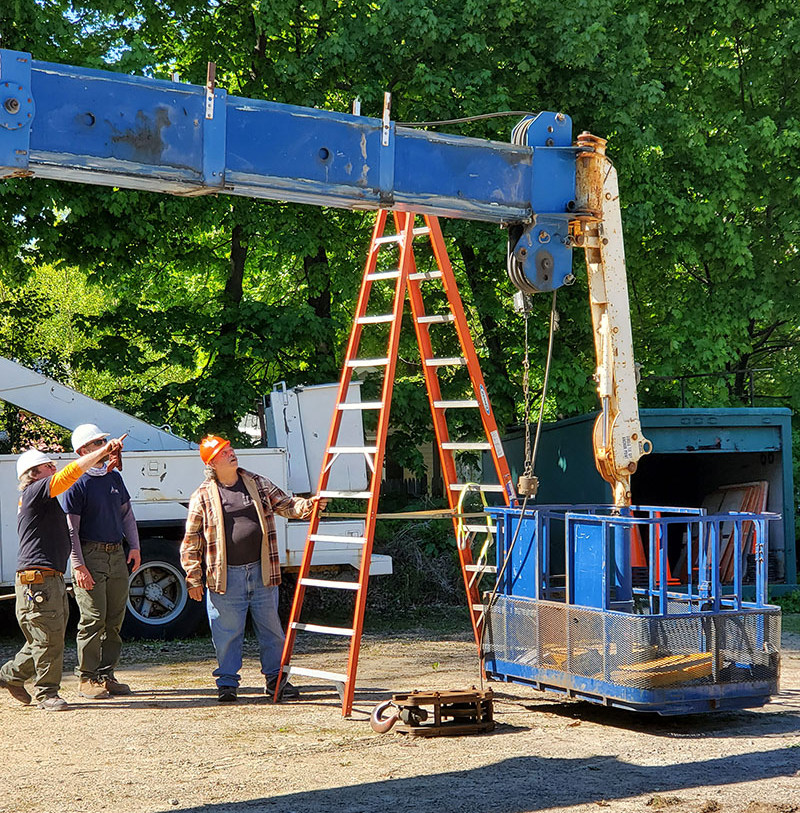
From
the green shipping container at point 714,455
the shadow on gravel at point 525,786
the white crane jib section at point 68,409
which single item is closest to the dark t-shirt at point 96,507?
the shadow on gravel at point 525,786

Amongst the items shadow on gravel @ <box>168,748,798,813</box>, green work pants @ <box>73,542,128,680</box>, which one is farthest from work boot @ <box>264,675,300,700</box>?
shadow on gravel @ <box>168,748,798,813</box>

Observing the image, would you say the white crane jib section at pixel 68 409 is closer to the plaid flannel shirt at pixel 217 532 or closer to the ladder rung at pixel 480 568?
the plaid flannel shirt at pixel 217 532

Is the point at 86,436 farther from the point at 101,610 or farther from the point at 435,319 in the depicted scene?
the point at 435,319

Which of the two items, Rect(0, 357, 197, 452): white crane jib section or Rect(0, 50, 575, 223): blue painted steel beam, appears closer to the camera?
Rect(0, 50, 575, 223): blue painted steel beam

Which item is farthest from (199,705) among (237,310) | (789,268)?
(789,268)

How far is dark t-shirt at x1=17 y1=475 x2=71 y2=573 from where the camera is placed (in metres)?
8.97

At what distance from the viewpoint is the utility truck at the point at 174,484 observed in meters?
12.7

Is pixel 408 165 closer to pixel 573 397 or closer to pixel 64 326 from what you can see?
pixel 573 397

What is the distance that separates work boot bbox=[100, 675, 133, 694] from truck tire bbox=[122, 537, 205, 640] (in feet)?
10.0

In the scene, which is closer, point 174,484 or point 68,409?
point 174,484

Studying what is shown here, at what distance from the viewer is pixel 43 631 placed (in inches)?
352

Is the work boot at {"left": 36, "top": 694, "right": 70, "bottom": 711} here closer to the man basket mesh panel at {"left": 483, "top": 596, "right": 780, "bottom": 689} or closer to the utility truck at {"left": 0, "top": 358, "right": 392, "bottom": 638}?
the man basket mesh panel at {"left": 483, "top": 596, "right": 780, "bottom": 689}

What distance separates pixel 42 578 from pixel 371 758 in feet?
10.0

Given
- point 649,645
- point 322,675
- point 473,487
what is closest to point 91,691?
point 322,675
